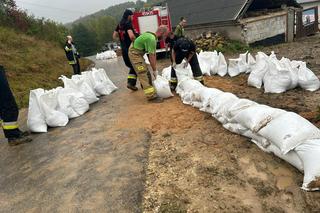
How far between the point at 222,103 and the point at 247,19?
37.1 ft

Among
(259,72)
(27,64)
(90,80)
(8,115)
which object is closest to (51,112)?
(8,115)

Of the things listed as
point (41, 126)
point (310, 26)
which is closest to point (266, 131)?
point (41, 126)

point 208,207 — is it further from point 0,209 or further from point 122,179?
point 0,209

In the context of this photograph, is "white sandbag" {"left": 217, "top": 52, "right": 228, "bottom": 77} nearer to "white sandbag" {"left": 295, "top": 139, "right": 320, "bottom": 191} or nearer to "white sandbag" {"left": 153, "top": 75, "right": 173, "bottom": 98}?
"white sandbag" {"left": 153, "top": 75, "right": 173, "bottom": 98}

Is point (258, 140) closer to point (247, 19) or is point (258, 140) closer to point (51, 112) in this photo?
point (51, 112)

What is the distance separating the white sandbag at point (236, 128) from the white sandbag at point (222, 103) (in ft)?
0.51

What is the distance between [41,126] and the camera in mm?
5109

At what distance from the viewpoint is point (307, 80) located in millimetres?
5578

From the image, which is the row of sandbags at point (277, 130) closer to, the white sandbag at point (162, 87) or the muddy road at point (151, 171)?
the muddy road at point (151, 171)

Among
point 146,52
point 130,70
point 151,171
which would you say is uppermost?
point 146,52

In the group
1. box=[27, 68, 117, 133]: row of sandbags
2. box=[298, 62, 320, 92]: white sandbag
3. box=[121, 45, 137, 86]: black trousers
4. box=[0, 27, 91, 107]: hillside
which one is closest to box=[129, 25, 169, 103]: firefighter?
box=[121, 45, 137, 86]: black trousers

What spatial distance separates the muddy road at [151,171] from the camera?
2590mm

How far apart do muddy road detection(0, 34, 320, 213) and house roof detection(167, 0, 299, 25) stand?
10.4 metres

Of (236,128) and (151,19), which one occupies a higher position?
(151,19)
